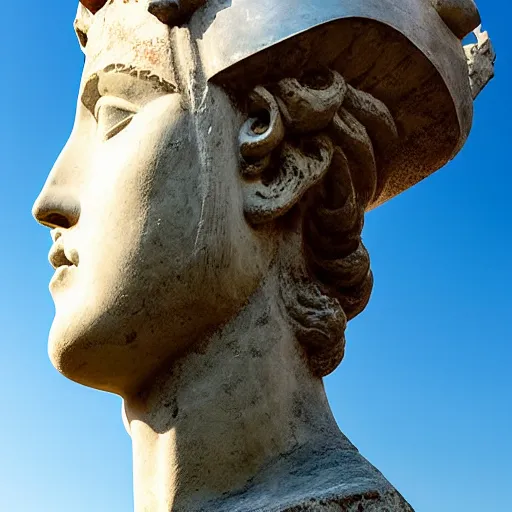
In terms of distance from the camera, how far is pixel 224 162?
3633 mm

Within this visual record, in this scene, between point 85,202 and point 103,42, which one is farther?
point 103,42

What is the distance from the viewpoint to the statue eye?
12.2 feet

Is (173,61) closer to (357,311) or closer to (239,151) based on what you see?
(239,151)

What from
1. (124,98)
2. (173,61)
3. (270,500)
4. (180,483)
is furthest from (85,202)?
(270,500)

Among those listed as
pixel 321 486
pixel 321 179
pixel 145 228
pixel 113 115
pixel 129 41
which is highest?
pixel 129 41

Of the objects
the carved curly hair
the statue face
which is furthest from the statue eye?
the carved curly hair

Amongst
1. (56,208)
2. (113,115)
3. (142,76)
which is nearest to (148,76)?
(142,76)

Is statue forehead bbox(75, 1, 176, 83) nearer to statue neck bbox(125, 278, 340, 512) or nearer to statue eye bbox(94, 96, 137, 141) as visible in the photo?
statue eye bbox(94, 96, 137, 141)

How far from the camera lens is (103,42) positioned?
3.93 meters

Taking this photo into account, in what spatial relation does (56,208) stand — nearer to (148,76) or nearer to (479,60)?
(148,76)

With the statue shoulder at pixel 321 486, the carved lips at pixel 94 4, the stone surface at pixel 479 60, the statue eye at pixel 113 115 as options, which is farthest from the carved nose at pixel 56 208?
the stone surface at pixel 479 60

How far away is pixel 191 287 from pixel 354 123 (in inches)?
45.5

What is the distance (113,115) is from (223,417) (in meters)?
1.42

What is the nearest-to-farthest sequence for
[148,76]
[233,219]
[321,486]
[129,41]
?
[321,486] < [233,219] < [148,76] < [129,41]
